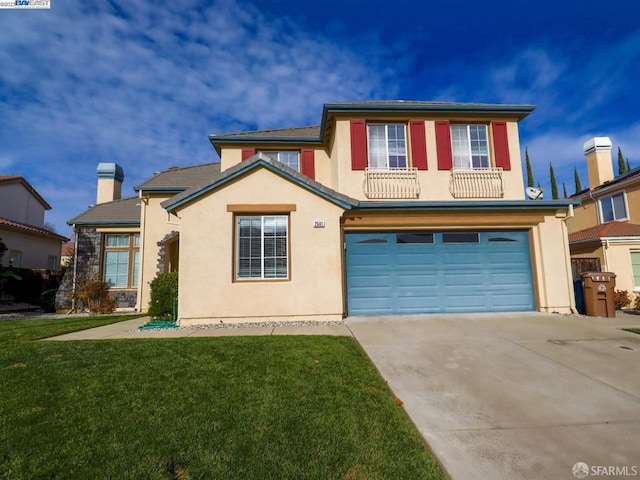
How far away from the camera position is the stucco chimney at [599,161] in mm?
17766

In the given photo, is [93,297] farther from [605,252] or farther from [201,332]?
[605,252]

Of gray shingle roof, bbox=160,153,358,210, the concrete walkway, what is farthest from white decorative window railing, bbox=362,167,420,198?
the concrete walkway

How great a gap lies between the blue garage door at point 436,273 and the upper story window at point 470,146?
2.56 m

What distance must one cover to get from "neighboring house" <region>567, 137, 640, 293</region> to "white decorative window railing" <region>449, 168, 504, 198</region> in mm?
2966

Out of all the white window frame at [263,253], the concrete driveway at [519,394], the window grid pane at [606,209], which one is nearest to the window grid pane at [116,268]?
the white window frame at [263,253]

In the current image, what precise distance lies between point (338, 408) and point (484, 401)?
1.81m

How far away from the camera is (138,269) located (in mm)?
13047

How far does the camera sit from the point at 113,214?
13820 mm

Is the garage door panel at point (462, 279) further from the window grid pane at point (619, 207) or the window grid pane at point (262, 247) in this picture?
the window grid pane at point (619, 207)

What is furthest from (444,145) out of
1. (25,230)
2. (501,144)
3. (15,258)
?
(15,258)

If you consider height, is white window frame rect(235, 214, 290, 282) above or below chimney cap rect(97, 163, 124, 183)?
below

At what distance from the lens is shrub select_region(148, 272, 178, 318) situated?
383 inches

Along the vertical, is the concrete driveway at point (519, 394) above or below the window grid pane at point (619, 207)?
below

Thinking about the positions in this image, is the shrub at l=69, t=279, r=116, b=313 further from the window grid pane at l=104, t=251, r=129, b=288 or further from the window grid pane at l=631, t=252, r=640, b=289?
the window grid pane at l=631, t=252, r=640, b=289
